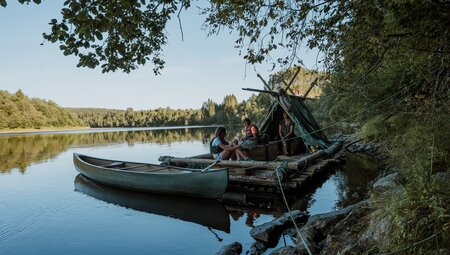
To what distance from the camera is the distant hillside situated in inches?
2995

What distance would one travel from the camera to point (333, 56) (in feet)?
18.9

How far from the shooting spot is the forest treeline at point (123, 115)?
7823cm

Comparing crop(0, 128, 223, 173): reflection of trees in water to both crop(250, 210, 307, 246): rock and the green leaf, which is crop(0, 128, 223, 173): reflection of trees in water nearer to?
crop(250, 210, 307, 246): rock

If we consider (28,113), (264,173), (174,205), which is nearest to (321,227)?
(264,173)

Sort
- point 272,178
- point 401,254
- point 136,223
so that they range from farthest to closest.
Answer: point 272,178 < point 136,223 < point 401,254

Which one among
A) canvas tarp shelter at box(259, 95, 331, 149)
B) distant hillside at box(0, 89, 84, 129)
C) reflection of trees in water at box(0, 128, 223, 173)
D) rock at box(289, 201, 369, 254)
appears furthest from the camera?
Result: distant hillside at box(0, 89, 84, 129)

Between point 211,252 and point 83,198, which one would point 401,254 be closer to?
point 211,252

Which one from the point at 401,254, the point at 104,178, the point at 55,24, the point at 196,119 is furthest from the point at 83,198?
the point at 196,119

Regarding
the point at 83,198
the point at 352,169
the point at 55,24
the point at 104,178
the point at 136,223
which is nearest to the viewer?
the point at 55,24

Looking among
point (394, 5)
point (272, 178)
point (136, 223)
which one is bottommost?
point (136, 223)

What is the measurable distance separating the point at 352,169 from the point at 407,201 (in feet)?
36.4

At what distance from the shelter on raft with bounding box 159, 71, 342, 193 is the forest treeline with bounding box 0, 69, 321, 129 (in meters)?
38.6

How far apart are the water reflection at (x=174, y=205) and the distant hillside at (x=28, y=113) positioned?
270 feet

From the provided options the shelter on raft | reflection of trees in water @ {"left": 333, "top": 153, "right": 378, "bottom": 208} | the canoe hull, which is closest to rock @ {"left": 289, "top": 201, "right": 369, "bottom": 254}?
the shelter on raft
